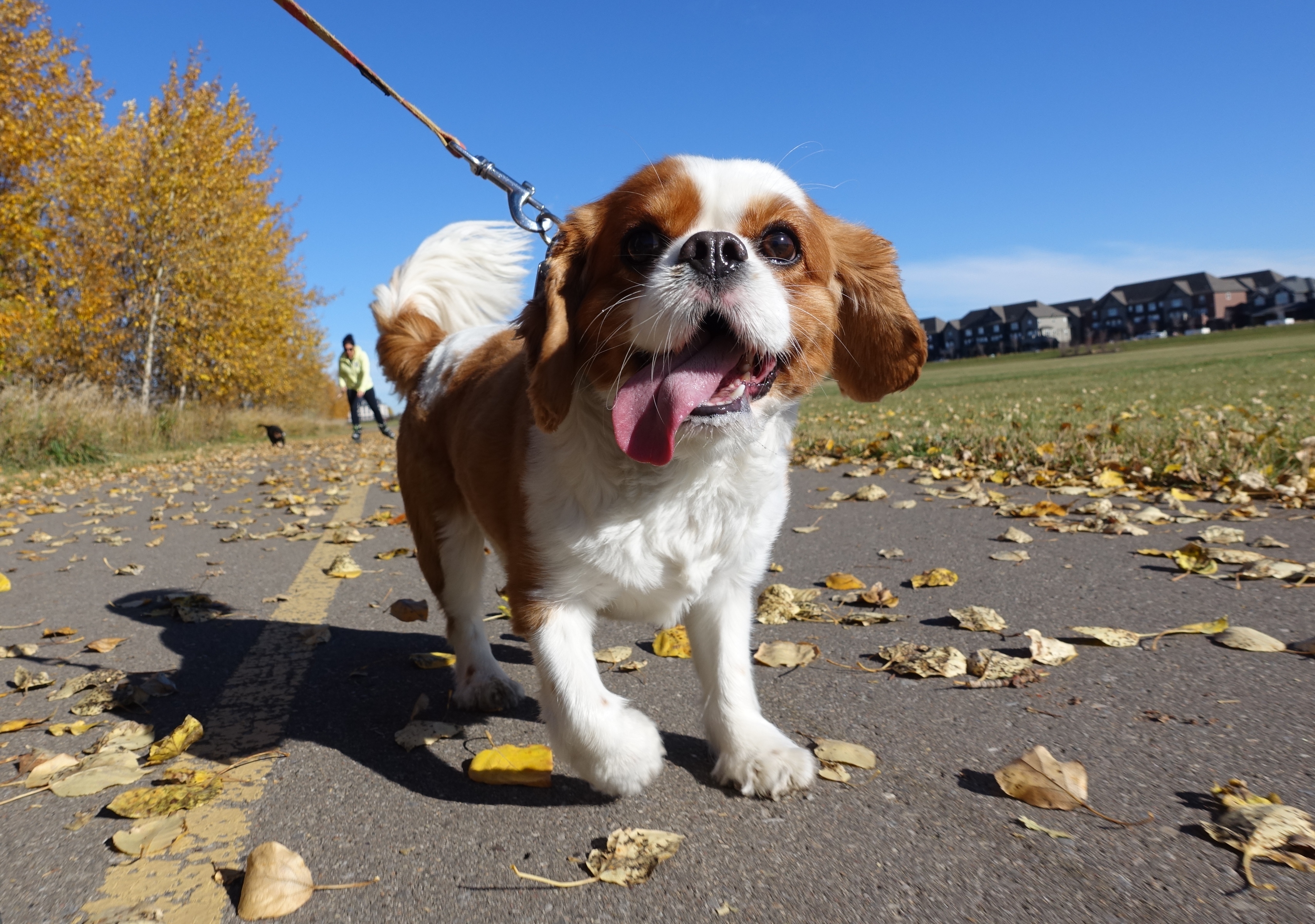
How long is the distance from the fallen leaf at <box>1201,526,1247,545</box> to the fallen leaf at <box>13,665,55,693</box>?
5.10 m

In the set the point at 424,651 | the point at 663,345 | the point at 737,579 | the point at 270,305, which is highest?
the point at 270,305

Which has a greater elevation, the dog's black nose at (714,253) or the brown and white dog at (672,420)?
the dog's black nose at (714,253)

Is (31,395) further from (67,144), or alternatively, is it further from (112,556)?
(112,556)

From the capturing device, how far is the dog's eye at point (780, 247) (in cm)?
237

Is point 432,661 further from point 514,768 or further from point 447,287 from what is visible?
point 447,287

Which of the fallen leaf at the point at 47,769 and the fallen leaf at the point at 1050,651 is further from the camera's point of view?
the fallen leaf at the point at 1050,651

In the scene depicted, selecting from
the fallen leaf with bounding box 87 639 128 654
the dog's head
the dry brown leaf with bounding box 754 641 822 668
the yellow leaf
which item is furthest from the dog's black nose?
the yellow leaf

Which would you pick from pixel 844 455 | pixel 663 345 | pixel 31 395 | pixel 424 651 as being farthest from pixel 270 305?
pixel 663 345

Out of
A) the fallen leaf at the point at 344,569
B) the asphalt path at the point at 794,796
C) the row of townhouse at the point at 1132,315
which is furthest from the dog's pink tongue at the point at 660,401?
the row of townhouse at the point at 1132,315

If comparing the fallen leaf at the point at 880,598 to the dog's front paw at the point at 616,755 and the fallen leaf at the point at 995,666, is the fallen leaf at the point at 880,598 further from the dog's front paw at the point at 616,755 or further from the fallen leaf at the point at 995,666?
the dog's front paw at the point at 616,755

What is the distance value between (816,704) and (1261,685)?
4.23 ft

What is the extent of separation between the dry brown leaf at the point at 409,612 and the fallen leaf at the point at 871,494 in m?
3.45

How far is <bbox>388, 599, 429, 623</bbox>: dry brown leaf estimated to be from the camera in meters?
3.79

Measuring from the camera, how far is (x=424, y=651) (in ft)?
11.7
